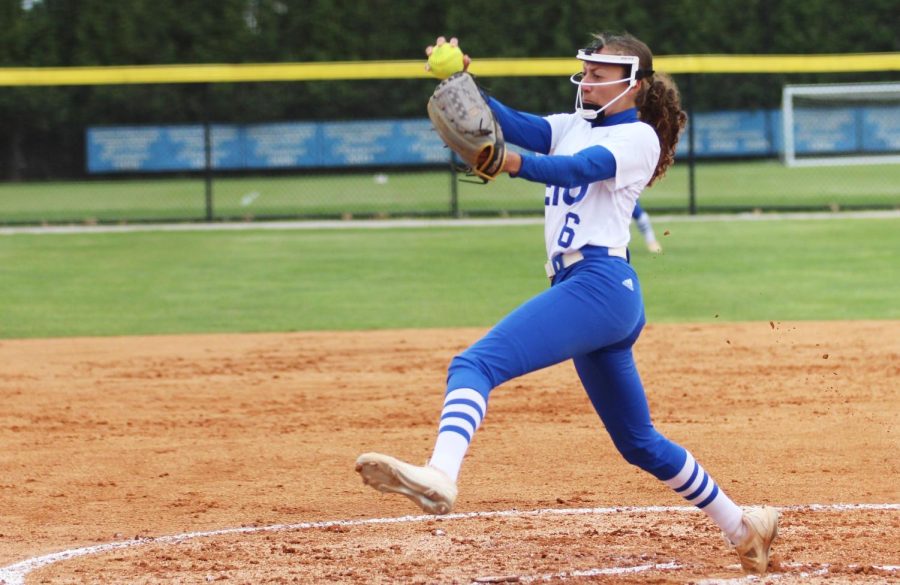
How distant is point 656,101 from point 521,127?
519mm

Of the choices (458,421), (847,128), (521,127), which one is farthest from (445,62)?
(847,128)

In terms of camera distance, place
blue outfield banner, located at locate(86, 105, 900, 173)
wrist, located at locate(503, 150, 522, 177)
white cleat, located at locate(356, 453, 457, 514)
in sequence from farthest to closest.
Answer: blue outfield banner, located at locate(86, 105, 900, 173)
wrist, located at locate(503, 150, 522, 177)
white cleat, located at locate(356, 453, 457, 514)

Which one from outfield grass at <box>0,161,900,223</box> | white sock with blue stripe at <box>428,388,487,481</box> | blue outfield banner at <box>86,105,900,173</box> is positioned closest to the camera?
white sock with blue stripe at <box>428,388,487,481</box>

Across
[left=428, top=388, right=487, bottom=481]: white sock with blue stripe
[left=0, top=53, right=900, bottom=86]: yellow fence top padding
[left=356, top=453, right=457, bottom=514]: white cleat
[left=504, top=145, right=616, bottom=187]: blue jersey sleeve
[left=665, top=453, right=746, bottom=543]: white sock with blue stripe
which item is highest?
[left=0, top=53, right=900, bottom=86]: yellow fence top padding

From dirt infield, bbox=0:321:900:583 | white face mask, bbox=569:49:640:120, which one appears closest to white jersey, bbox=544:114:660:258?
white face mask, bbox=569:49:640:120

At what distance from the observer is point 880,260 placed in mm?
15273

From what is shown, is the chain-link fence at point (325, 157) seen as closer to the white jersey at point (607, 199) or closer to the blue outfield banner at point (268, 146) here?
the blue outfield banner at point (268, 146)

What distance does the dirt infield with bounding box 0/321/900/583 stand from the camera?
522 centimetres

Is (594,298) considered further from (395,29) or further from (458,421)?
(395,29)

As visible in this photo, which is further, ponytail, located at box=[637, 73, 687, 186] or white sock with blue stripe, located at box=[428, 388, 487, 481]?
ponytail, located at box=[637, 73, 687, 186]

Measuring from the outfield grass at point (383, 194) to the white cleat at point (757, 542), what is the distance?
16.5 metres

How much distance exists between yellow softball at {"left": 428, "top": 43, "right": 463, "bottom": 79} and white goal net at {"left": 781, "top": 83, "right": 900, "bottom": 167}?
2342cm

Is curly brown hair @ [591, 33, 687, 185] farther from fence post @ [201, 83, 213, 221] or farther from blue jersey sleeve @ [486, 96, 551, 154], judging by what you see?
fence post @ [201, 83, 213, 221]

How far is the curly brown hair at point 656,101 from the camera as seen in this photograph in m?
4.90
